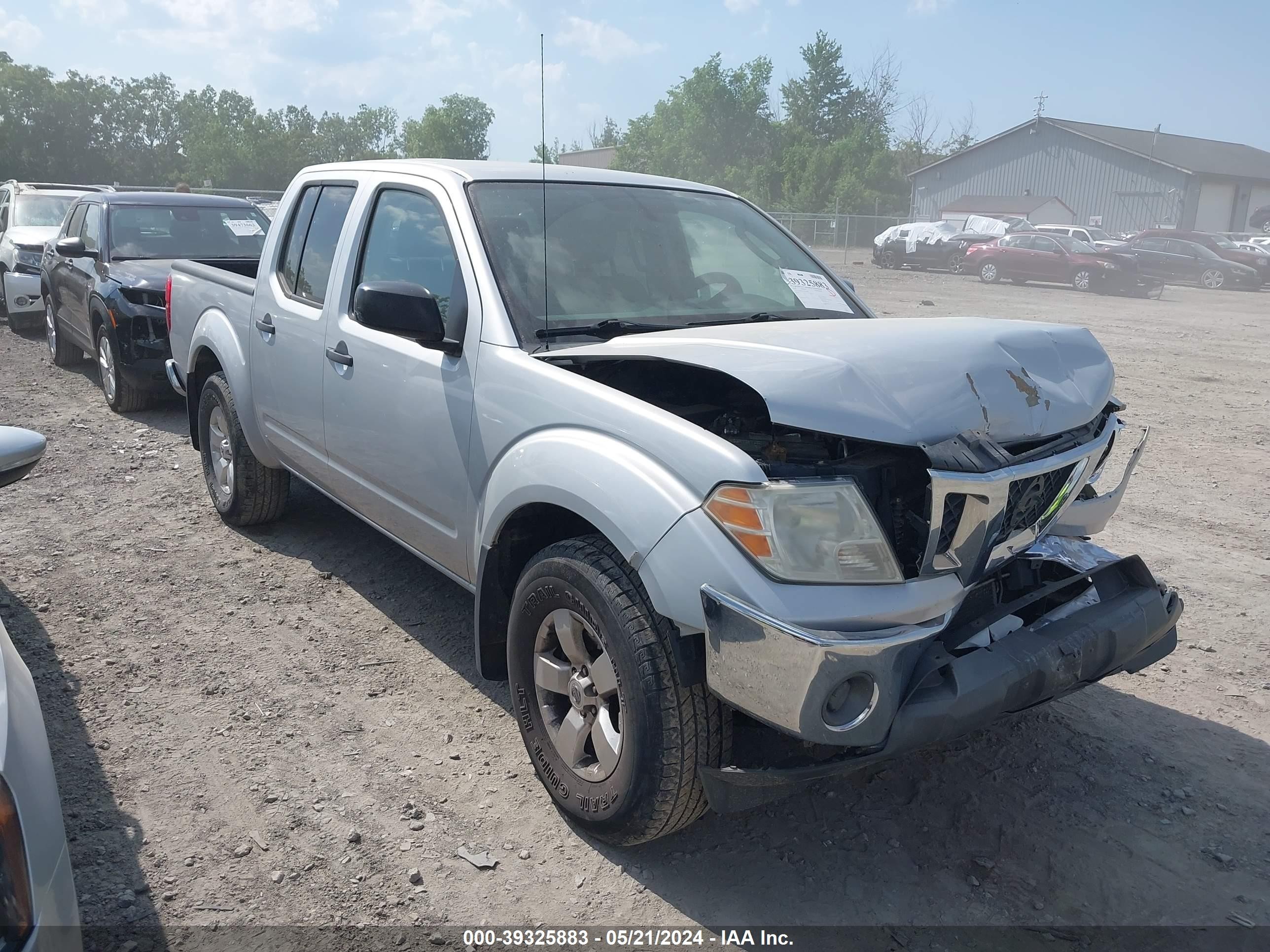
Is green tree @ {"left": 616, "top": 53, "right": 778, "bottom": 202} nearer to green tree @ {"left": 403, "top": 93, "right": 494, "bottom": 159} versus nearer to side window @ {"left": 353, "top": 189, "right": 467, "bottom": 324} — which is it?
green tree @ {"left": 403, "top": 93, "right": 494, "bottom": 159}

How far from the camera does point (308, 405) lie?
4426 mm

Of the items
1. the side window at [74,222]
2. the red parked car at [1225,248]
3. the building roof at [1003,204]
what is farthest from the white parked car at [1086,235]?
the side window at [74,222]

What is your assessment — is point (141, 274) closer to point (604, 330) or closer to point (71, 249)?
point (71, 249)

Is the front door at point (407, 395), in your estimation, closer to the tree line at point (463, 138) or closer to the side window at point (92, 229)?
the side window at point (92, 229)

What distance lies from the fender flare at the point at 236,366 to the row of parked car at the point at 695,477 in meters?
0.66

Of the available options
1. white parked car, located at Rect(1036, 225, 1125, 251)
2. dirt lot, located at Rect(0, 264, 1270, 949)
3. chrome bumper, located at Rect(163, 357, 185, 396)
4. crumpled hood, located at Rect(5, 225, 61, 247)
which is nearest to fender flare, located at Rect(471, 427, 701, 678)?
dirt lot, located at Rect(0, 264, 1270, 949)

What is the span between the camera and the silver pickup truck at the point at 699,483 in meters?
2.44

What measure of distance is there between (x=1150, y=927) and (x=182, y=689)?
3.42 m

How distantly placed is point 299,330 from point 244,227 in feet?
18.8

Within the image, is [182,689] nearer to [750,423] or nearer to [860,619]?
[750,423]

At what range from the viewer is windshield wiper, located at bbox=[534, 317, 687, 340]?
339 cm

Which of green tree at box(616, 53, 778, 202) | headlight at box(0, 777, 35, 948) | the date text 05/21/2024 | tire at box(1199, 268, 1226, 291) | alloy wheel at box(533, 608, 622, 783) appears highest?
green tree at box(616, 53, 778, 202)

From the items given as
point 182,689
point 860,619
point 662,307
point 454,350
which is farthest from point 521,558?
point 182,689

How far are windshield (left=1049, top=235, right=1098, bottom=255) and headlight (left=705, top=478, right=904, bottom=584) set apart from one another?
2622cm
